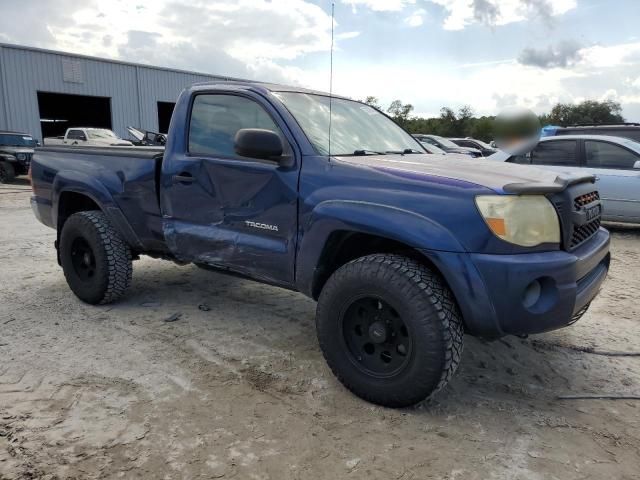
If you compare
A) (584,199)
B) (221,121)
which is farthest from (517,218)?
(221,121)

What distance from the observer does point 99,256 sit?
420 cm

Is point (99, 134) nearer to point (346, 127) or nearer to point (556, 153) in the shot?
Result: point (556, 153)

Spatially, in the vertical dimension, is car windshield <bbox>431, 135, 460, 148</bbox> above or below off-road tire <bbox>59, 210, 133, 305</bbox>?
above

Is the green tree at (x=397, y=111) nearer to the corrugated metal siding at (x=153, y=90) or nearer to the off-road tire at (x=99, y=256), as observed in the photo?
the off-road tire at (x=99, y=256)

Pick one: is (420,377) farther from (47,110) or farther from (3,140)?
(47,110)

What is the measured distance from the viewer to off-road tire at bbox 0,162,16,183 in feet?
50.5

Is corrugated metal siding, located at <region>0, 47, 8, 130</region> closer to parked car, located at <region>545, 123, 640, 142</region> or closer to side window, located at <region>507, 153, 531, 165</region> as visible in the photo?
side window, located at <region>507, 153, 531, 165</region>

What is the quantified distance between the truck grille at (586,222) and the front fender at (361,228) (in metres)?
0.73

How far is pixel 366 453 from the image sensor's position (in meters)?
2.41

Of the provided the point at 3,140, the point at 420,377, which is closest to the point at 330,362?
the point at 420,377

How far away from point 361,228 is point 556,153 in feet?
21.0

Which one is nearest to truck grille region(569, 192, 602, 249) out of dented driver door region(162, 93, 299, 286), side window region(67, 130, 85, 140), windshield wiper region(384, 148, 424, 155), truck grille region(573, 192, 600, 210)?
Result: truck grille region(573, 192, 600, 210)

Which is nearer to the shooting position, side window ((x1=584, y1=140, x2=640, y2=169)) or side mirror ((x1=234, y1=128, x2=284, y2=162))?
side mirror ((x1=234, y1=128, x2=284, y2=162))

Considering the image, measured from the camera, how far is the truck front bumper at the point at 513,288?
246 centimetres
